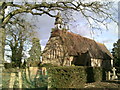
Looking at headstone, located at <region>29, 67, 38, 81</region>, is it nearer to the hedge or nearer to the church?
the hedge

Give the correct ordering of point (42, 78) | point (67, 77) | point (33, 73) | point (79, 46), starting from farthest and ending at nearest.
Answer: point (79, 46)
point (67, 77)
point (33, 73)
point (42, 78)

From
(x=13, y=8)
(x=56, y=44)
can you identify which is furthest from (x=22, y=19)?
(x=56, y=44)

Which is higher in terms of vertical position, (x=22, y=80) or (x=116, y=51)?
(x=116, y=51)

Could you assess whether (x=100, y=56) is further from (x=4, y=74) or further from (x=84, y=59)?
(x=4, y=74)

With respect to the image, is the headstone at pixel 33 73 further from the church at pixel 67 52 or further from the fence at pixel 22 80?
the church at pixel 67 52

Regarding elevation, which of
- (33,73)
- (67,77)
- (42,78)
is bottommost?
(67,77)

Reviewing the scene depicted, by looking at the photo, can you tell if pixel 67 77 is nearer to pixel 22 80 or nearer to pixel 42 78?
pixel 42 78

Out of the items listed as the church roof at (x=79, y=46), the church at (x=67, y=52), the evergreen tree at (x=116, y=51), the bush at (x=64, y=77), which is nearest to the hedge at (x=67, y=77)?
the bush at (x=64, y=77)

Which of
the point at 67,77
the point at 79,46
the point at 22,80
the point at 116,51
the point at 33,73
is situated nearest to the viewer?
the point at 22,80

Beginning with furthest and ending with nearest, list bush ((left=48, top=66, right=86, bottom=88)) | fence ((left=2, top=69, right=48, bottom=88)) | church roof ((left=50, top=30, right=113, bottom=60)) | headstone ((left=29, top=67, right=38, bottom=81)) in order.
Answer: church roof ((left=50, top=30, right=113, bottom=60)) < headstone ((left=29, top=67, right=38, bottom=81)) < bush ((left=48, top=66, right=86, bottom=88)) < fence ((left=2, top=69, right=48, bottom=88))

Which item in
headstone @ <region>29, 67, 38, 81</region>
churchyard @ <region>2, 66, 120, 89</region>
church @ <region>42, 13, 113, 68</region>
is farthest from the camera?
church @ <region>42, 13, 113, 68</region>

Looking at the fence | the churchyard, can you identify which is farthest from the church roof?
the fence

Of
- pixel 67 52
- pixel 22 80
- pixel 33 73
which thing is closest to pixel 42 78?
pixel 22 80

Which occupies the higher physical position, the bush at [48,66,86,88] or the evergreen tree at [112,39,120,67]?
the evergreen tree at [112,39,120,67]
